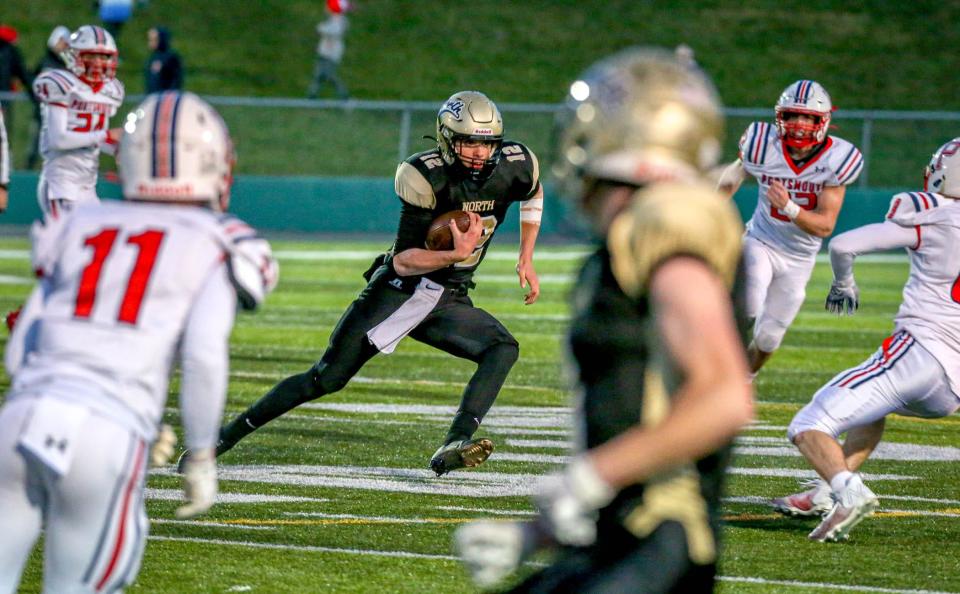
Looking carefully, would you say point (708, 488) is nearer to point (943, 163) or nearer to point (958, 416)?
point (943, 163)

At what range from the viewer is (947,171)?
20.3 ft

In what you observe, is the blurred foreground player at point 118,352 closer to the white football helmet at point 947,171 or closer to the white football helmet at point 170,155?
the white football helmet at point 170,155

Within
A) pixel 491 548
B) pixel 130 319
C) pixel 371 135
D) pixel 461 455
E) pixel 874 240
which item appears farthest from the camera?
pixel 371 135

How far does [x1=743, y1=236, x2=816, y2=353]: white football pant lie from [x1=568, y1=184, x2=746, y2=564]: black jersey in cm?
656

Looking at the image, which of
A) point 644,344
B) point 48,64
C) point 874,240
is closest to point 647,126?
point 644,344

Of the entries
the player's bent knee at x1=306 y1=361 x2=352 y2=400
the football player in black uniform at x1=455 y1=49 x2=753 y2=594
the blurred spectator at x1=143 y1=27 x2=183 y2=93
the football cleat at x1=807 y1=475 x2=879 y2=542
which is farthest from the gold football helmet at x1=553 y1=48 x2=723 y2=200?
the blurred spectator at x1=143 y1=27 x2=183 y2=93

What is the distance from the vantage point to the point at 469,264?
24.4ft

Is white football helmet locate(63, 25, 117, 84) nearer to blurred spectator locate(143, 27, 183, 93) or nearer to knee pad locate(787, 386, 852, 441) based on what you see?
knee pad locate(787, 386, 852, 441)

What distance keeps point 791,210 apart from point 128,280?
19.2ft

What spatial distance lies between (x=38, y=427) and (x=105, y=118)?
338 inches

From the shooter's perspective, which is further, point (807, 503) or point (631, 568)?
point (807, 503)

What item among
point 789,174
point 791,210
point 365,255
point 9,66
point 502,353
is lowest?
point 365,255

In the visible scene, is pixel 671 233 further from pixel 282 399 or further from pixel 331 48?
pixel 331 48

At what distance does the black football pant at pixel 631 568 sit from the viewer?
2.72 m
